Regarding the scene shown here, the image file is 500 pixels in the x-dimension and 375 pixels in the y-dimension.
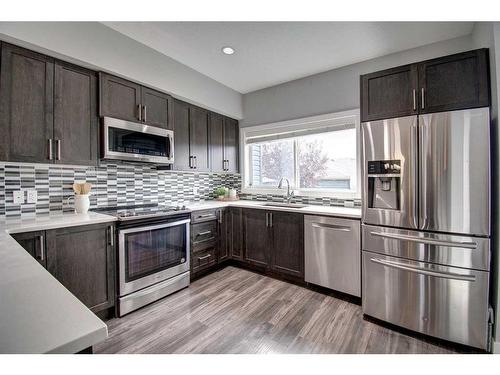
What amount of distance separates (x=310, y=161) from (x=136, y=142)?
2239mm

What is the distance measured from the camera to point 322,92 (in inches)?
121

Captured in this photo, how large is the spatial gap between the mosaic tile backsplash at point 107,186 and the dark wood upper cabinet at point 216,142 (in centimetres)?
35

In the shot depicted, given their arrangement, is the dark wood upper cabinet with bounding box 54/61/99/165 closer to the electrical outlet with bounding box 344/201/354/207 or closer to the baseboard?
the electrical outlet with bounding box 344/201/354/207

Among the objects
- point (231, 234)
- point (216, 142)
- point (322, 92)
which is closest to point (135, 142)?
point (216, 142)

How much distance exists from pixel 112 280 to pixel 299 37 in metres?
2.87

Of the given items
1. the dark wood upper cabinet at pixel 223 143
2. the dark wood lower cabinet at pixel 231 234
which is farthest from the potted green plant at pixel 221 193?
the dark wood lower cabinet at pixel 231 234

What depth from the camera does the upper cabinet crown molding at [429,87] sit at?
1667 mm

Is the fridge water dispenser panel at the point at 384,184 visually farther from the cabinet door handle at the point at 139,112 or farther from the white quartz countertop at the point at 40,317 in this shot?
the cabinet door handle at the point at 139,112

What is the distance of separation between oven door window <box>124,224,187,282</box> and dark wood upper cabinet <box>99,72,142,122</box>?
1184 millimetres

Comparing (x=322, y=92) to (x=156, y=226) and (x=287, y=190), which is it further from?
(x=156, y=226)

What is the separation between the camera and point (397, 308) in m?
1.93

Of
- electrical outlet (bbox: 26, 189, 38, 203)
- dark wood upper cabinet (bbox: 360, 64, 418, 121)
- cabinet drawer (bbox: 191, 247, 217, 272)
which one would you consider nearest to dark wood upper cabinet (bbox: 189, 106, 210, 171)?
cabinet drawer (bbox: 191, 247, 217, 272)
